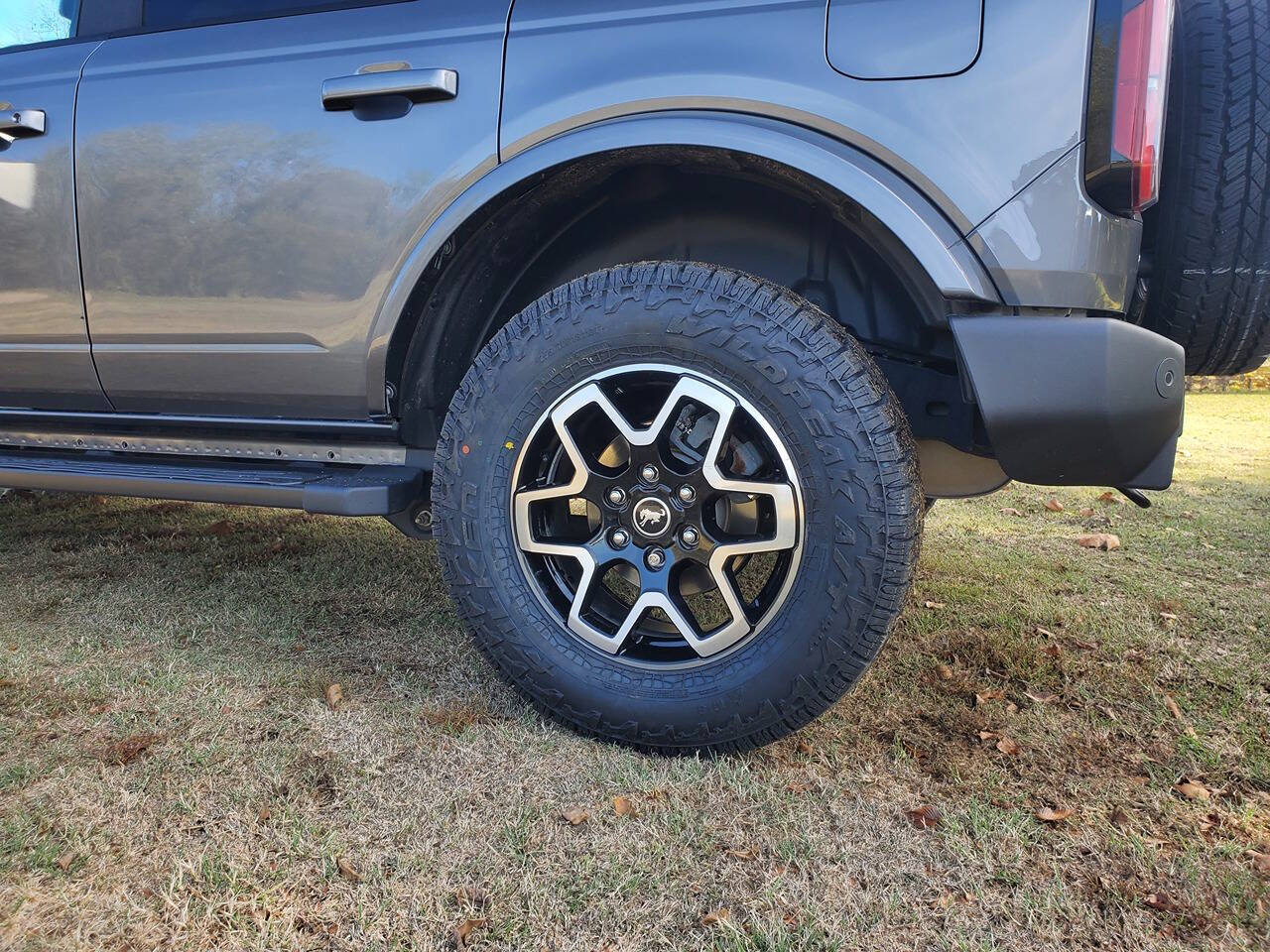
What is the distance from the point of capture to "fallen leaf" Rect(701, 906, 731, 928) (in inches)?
51.5

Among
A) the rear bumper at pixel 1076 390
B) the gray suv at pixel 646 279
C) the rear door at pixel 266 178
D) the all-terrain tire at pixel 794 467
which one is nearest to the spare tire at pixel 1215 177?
the gray suv at pixel 646 279

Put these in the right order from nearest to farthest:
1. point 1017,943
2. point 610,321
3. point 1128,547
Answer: point 1017,943 → point 610,321 → point 1128,547

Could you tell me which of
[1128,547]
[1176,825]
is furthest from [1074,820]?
[1128,547]

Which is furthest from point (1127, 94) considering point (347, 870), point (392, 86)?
point (347, 870)

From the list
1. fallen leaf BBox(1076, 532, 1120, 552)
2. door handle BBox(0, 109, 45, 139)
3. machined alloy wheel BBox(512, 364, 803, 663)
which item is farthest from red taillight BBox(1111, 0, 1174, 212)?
door handle BBox(0, 109, 45, 139)

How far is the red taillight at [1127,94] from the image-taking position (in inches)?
58.0

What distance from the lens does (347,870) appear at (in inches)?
55.8

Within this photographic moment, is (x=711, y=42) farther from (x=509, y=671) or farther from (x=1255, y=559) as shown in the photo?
(x=1255, y=559)

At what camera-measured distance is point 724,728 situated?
1722mm

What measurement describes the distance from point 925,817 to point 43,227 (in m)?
2.56

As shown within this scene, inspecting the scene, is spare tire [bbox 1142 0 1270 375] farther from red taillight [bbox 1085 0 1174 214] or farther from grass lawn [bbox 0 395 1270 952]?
grass lawn [bbox 0 395 1270 952]

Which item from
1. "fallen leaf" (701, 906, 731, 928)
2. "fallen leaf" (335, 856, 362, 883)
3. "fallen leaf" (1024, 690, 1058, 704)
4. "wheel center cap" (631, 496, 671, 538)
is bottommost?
"fallen leaf" (1024, 690, 1058, 704)

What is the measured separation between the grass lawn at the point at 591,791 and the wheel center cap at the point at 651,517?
1.53ft

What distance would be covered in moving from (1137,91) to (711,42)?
0.76 metres
